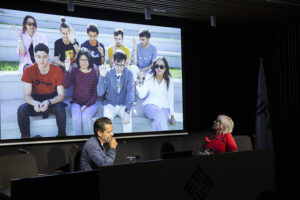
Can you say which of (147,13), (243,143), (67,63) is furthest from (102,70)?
(243,143)

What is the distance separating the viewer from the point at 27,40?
504 cm

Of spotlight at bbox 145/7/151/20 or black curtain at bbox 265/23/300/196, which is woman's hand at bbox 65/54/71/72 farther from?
black curtain at bbox 265/23/300/196

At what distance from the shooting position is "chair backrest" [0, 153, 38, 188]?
3344 millimetres

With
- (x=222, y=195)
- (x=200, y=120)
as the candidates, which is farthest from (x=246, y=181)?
(x=200, y=120)

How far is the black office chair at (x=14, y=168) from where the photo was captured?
3.34m

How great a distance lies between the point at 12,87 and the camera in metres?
4.92

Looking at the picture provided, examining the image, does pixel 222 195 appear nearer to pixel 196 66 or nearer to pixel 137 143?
pixel 137 143

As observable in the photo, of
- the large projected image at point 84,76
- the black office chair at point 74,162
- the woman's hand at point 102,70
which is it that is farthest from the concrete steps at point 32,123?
the black office chair at point 74,162

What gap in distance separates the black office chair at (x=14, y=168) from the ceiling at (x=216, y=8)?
107 inches

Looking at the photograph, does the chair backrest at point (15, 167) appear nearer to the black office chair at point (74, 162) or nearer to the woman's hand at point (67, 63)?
the black office chair at point (74, 162)

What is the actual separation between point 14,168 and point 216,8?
4124 millimetres

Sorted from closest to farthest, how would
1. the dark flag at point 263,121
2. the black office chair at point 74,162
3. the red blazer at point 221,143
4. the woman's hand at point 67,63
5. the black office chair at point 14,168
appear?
the black office chair at point 14,168
the red blazer at point 221,143
the black office chair at point 74,162
the woman's hand at point 67,63
the dark flag at point 263,121

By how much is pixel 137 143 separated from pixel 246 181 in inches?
136

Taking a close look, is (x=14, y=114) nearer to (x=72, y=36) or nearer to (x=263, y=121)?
(x=72, y=36)
